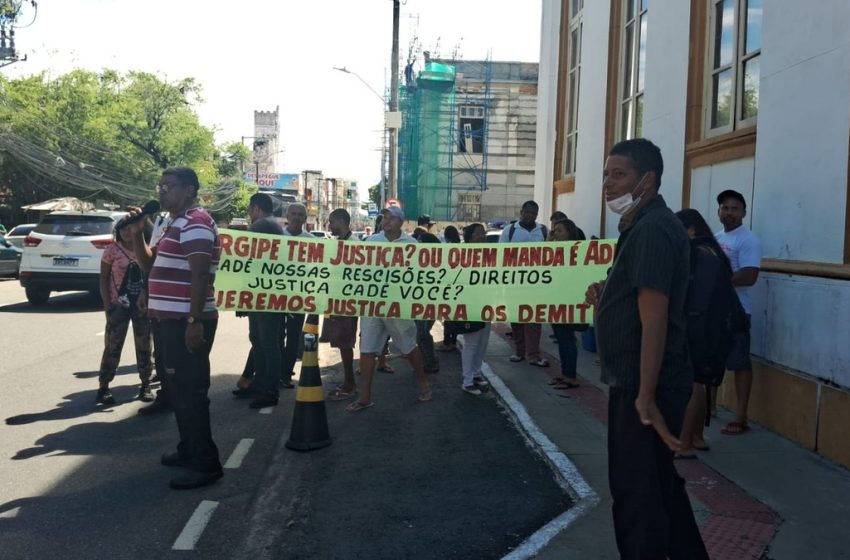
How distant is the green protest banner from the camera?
675 cm

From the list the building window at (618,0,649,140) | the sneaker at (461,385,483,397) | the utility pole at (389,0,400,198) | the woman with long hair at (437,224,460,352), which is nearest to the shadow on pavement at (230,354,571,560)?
the sneaker at (461,385,483,397)

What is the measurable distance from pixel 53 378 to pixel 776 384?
718 cm

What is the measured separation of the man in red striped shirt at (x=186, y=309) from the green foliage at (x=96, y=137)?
3966 cm

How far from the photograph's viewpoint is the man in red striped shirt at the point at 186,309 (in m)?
4.88

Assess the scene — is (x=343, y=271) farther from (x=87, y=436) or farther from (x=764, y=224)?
(x=764, y=224)

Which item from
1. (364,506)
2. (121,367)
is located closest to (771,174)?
(364,506)

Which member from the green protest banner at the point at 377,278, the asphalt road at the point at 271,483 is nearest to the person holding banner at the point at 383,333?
the asphalt road at the point at 271,483

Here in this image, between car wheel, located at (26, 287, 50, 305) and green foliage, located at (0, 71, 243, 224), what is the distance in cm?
2856

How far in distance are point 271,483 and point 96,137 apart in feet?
156

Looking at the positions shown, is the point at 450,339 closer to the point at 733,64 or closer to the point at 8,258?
the point at 733,64

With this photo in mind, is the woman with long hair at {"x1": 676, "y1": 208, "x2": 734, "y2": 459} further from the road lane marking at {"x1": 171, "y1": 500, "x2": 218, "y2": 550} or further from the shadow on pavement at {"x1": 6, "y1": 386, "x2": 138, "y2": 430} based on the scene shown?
the shadow on pavement at {"x1": 6, "y1": 386, "x2": 138, "y2": 430}

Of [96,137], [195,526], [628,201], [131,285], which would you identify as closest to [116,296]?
[131,285]

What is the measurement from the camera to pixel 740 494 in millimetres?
4805

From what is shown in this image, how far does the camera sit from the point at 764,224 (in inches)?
260
